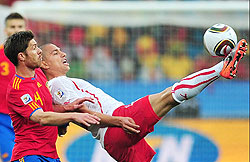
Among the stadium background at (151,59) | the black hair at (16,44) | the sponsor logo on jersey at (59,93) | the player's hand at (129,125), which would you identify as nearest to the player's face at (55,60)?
the sponsor logo on jersey at (59,93)

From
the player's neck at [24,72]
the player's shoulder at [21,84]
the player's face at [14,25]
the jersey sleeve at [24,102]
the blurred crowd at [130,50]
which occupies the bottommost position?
the blurred crowd at [130,50]

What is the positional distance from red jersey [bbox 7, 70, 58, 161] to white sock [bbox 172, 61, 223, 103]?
1.22m

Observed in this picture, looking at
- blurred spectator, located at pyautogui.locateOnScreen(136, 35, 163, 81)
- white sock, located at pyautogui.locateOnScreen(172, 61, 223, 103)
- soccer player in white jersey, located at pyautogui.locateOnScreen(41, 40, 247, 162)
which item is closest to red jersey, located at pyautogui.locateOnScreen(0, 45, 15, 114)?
soccer player in white jersey, located at pyautogui.locateOnScreen(41, 40, 247, 162)

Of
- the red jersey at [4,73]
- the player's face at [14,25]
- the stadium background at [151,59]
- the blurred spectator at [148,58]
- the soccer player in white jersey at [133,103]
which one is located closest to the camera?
the soccer player in white jersey at [133,103]

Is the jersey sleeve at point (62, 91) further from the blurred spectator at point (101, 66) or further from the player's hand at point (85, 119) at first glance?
the blurred spectator at point (101, 66)

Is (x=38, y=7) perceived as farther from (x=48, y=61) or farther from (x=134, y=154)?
(x=134, y=154)

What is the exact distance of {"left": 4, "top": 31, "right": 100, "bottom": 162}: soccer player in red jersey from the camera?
4754mm

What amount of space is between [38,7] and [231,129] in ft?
12.8

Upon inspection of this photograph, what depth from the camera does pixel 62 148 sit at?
347 inches

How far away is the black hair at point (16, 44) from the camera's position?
16.0 feet

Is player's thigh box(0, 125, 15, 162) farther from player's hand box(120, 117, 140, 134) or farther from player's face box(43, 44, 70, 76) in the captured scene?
player's hand box(120, 117, 140, 134)

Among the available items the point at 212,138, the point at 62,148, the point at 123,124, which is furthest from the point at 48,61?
the point at 212,138

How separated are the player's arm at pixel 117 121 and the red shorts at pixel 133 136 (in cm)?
8

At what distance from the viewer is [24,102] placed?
475 centimetres
